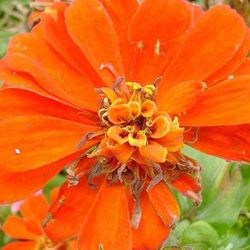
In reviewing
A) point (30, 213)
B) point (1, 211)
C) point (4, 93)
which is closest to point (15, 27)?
point (1, 211)

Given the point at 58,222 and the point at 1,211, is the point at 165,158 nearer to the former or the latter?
the point at 58,222

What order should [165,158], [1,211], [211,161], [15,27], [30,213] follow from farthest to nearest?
[15,27], [1,211], [30,213], [211,161], [165,158]

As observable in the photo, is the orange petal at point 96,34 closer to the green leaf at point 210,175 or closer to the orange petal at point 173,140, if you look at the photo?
the orange petal at point 173,140

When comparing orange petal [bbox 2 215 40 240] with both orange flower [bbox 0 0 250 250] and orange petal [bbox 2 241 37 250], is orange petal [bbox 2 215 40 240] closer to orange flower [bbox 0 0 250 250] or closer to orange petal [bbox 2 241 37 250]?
orange petal [bbox 2 241 37 250]

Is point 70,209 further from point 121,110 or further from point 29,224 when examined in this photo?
point 29,224

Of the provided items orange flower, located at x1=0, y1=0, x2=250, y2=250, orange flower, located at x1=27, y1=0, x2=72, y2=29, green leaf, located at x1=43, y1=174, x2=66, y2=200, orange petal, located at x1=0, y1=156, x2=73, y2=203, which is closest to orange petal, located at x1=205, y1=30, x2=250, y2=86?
orange flower, located at x1=0, y1=0, x2=250, y2=250

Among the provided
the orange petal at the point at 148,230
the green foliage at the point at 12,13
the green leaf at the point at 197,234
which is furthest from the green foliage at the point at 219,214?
the green foliage at the point at 12,13
